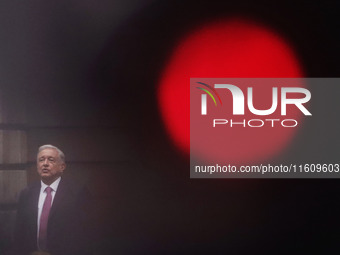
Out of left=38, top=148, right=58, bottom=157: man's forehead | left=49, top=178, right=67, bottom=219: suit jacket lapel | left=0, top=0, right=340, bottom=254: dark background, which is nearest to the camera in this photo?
left=49, top=178, right=67, bottom=219: suit jacket lapel

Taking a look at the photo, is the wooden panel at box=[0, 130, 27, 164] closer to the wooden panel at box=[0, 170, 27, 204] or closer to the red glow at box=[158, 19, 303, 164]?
the wooden panel at box=[0, 170, 27, 204]

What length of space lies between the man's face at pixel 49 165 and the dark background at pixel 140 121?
189 mm

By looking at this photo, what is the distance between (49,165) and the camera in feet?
16.0

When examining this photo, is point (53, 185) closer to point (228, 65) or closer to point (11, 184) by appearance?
point (11, 184)

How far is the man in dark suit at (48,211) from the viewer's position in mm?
4805

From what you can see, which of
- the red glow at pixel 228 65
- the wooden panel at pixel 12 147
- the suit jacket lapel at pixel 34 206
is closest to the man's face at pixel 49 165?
the suit jacket lapel at pixel 34 206

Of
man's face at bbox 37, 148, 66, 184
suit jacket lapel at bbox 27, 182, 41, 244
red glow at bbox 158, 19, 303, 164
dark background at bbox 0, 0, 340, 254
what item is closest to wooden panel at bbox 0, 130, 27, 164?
dark background at bbox 0, 0, 340, 254

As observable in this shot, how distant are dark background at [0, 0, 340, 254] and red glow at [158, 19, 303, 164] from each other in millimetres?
109

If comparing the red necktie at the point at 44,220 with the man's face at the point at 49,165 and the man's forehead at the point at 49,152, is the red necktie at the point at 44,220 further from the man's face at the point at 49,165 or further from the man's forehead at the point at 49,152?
the man's forehead at the point at 49,152

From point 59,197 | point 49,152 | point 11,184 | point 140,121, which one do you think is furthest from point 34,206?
point 140,121

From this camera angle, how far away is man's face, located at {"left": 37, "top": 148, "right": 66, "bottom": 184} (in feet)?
15.9

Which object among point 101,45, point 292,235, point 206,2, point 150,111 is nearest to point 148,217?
point 150,111

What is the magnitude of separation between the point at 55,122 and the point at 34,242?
4.17 feet

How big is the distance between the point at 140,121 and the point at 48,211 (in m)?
1.34
